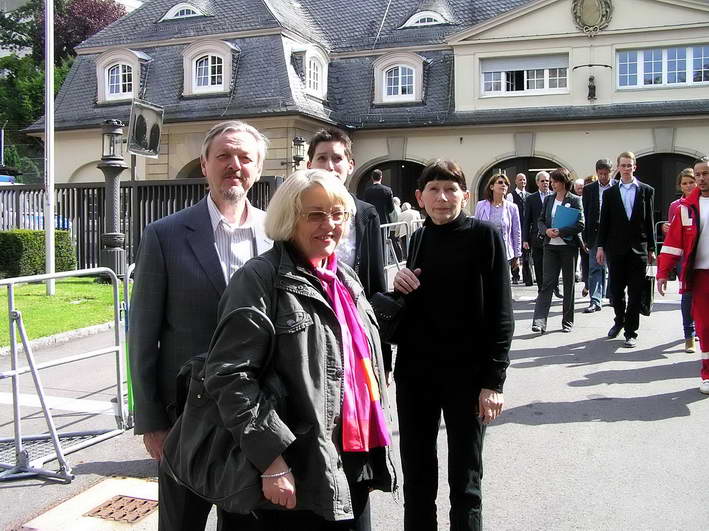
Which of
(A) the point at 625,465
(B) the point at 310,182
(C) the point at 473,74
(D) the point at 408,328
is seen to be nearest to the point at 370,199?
(A) the point at 625,465

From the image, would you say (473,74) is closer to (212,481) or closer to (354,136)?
(354,136)

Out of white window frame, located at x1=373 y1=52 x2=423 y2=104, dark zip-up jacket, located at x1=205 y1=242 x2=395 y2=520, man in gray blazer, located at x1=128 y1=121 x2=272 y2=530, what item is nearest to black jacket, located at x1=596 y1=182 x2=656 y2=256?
man in gray blazer, located at x1=128 y1=121 x2=272 y2=530

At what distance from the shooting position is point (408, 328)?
3.56m

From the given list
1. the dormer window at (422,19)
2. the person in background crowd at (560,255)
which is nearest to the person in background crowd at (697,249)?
the person in background crowd at (560,255)

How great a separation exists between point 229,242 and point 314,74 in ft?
87.3

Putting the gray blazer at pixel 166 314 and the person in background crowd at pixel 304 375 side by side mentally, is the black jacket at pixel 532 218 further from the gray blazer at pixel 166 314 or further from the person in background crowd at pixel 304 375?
the person in background crowd at pixel 304 375

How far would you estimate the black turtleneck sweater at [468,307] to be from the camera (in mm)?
3473

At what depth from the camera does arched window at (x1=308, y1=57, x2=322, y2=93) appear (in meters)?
28.3

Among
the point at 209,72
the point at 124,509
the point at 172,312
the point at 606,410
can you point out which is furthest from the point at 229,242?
the point at 209,72

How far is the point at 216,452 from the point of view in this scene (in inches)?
94.1

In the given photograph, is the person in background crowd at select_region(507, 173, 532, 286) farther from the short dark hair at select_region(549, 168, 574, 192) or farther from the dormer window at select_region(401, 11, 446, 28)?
the dormer window at select_region(401, 11, 446, 28)

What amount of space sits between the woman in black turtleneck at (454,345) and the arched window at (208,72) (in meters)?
25.9

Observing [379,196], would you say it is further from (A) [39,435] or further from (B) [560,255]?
(A) [39,435]

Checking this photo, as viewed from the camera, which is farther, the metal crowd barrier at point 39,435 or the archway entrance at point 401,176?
the archway entrance at point 401,176
